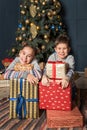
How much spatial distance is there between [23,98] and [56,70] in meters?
0.36

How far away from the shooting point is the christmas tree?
396cm

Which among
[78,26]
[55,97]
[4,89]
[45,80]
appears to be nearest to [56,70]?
[45,80]

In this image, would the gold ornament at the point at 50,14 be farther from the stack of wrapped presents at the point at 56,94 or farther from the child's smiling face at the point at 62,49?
the stack of wrapped presents at the point at 56,94

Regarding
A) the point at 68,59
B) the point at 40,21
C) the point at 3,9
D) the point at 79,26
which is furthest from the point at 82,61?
the point at 68,59

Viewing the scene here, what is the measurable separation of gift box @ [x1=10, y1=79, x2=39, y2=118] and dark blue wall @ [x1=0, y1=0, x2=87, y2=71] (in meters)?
2.49

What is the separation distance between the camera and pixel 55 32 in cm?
409

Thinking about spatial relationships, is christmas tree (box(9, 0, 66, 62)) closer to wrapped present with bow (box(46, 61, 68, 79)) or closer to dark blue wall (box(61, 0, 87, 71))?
dark blue wall (box(61, 0, 87, 71))

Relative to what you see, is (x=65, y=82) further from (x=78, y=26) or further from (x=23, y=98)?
(x=78, y=26)

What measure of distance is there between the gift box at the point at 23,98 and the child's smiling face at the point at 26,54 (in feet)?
0.82

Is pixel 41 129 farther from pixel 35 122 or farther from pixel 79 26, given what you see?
pixel 79 26

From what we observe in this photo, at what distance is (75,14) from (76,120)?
9.84ft

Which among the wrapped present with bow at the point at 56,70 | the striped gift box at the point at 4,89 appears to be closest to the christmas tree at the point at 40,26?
the striped gift box at the point at 4,89

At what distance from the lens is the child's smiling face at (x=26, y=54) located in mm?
2295

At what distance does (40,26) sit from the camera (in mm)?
4000
